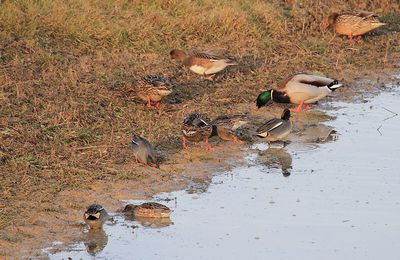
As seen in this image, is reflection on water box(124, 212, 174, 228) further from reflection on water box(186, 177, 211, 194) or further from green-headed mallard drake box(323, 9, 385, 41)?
green-headed mallard drake box(323, 9, 385, 41)

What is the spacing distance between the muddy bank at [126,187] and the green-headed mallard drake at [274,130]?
0.35 metres

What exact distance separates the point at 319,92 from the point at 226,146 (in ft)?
7.24

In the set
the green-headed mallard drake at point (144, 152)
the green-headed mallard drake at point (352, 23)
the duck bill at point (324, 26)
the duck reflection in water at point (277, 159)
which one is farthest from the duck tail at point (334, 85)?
the green-headed mallard drake at point (144, 152)

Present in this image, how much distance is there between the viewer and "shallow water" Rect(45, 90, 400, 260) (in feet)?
24.6

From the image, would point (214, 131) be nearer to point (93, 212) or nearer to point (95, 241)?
point (93, 212)

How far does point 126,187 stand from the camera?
8852 millimetres

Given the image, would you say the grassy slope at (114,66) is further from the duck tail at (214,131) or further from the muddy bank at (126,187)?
the duck tail at (214,131)

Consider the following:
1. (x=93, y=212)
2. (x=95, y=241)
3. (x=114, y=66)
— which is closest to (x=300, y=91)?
(x=114, y=66)

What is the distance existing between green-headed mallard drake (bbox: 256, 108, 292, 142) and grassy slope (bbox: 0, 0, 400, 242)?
102cm

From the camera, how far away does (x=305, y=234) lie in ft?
25.8

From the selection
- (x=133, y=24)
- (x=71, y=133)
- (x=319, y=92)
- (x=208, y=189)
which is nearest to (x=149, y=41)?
(x=133, y=24)

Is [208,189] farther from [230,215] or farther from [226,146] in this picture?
[226,146]

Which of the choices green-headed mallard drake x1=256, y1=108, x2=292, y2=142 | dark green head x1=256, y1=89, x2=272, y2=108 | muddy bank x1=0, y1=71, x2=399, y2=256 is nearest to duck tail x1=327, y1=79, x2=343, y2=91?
muddy bank x1=0, y1=71, x2=399, y2=256

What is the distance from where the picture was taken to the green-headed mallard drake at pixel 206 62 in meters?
12.5
